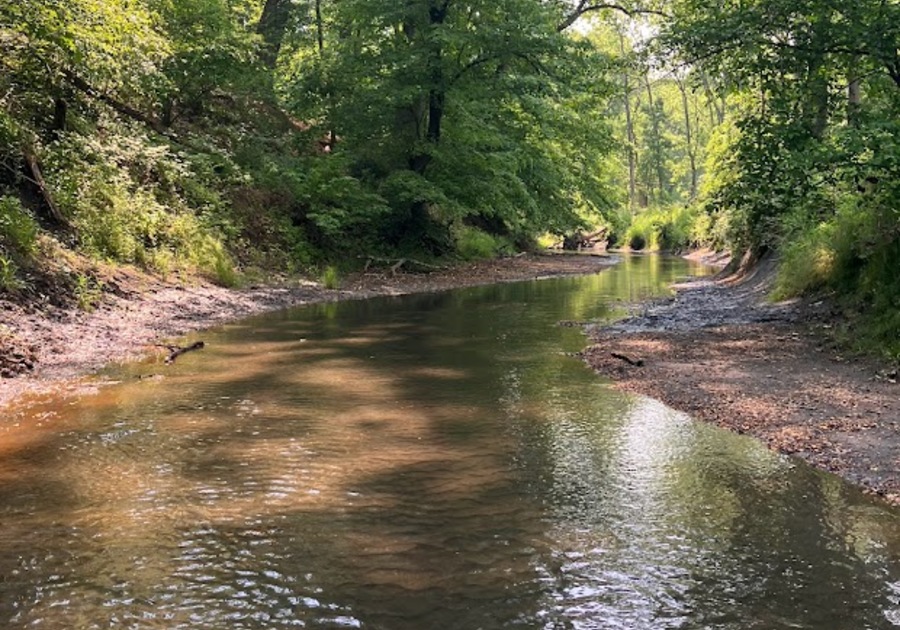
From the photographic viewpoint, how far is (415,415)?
7.23 metres

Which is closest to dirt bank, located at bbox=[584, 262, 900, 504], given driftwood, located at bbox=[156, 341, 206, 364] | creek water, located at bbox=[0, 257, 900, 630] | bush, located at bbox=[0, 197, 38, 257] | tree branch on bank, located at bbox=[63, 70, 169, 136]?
creek water, located at bbox=[0, 257, 900, 630]

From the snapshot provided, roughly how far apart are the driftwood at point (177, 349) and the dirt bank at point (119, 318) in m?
0.13

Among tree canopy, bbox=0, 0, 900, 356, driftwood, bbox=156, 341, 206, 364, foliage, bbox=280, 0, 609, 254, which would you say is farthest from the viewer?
foliage, bbox=280, 0, 609, 254

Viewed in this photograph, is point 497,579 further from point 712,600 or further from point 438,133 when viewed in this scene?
point 438,133

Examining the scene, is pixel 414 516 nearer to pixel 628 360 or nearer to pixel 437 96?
pixel 628 360

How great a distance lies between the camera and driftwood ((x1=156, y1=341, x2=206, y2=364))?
379 inches

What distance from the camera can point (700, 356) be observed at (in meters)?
9.96

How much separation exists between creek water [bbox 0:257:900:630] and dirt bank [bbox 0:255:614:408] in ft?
3.87

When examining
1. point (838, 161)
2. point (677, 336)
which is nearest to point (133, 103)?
point (677, 336)

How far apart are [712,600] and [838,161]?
7.86m

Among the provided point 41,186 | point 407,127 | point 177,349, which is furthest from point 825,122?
point 407,127

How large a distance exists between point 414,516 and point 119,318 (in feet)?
27.9

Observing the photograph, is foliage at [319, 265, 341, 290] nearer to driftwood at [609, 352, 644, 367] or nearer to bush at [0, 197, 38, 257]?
bush at [0, 197, 38, 257]

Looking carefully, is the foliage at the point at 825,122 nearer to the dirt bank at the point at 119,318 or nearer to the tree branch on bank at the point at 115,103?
the dirt bank at the point at 119,318
